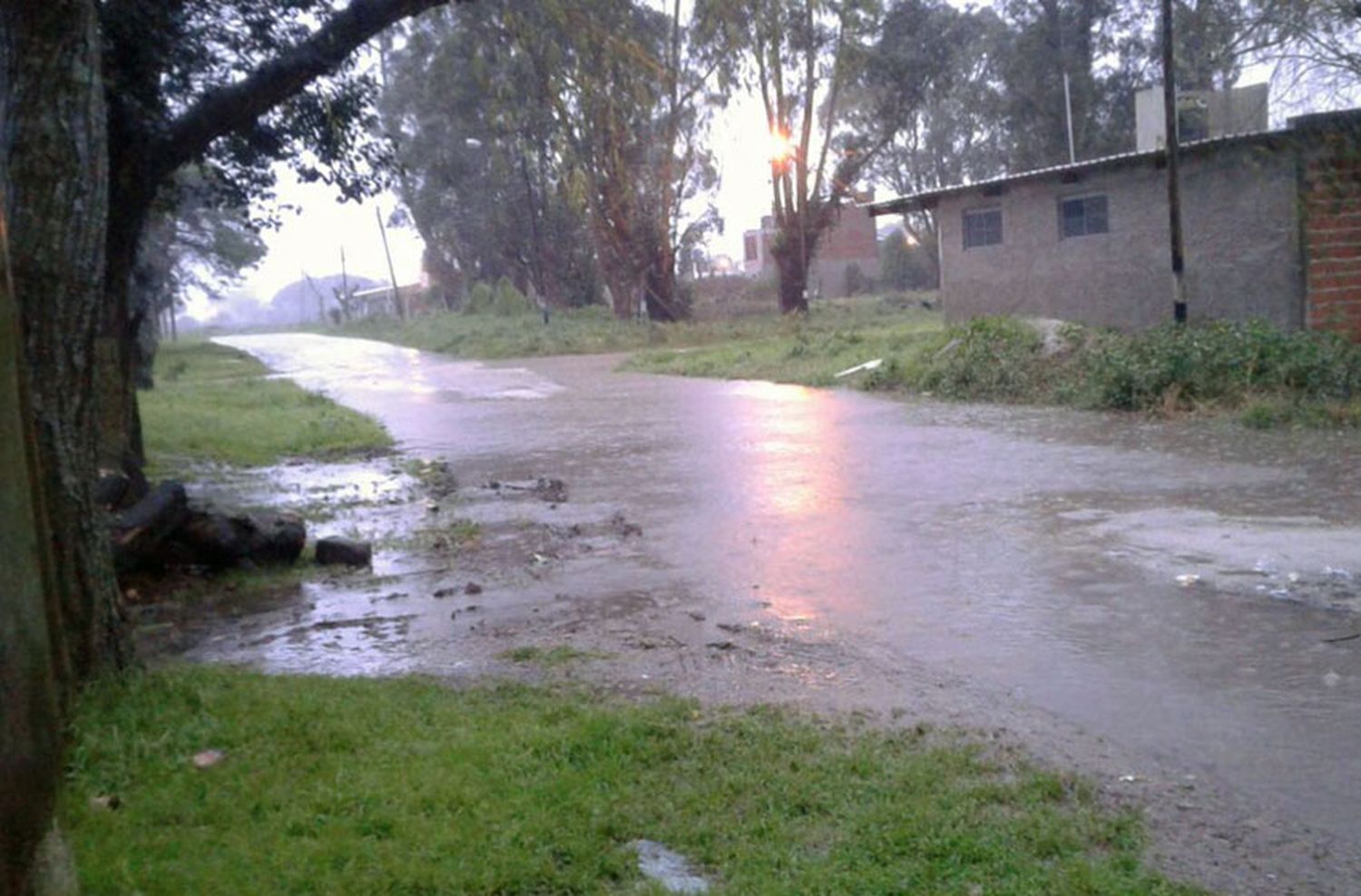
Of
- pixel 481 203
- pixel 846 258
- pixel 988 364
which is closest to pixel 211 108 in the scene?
pixel 988 364

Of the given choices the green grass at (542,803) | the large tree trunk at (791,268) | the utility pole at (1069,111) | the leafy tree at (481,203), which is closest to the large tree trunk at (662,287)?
the leafy tree at (481,203)

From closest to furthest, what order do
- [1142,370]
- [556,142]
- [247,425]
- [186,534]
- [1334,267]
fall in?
[186,534] → [556,142] → [1142,370] → [1334,267] → [247,425]

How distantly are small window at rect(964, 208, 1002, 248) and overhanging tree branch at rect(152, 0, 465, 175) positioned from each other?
1648cm

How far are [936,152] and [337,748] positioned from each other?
60.2 m

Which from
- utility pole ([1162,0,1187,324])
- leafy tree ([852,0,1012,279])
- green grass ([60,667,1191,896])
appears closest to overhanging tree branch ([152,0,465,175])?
green grass ([60,667,1191,896])

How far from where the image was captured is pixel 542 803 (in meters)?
5.10

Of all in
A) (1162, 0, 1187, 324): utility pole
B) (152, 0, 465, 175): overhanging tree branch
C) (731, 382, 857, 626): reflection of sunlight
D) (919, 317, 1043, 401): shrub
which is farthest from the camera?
(919, 317, 1043, 401): shrub

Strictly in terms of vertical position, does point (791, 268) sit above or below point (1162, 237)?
above

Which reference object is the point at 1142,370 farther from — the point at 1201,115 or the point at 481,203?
the point at 481,203

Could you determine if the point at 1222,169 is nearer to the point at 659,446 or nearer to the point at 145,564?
the point at 659,446

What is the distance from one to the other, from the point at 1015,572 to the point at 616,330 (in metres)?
39.2

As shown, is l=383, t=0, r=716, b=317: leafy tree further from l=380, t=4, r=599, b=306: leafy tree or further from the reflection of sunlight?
the reflection of sunlight

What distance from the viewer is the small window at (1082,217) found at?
24.0 m

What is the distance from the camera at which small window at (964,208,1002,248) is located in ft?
87.1
